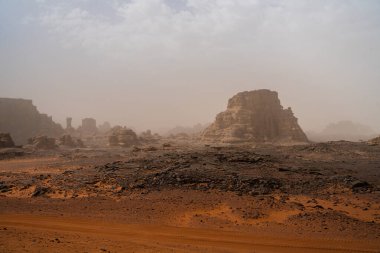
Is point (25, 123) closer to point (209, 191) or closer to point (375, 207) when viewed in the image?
point (209, 191)

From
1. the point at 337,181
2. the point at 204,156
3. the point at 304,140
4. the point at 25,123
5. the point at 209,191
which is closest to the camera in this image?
the point at 209,191

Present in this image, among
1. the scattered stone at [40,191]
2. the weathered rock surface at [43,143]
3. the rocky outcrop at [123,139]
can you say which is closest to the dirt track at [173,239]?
the scattered stone at [40,191]

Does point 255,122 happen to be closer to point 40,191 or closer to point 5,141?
point 5,141

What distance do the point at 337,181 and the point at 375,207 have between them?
145 inches

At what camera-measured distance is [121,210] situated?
11.4 metres

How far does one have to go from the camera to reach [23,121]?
72.7 metres

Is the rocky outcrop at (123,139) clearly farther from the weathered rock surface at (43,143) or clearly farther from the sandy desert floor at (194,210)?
the sandy desert floor at (194,210)

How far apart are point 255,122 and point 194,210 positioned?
50.4 meters

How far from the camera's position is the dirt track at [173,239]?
25.3ft

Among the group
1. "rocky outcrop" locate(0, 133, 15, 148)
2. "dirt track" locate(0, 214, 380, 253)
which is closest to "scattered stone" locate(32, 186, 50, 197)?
"dirt track" locate(0, 214, 380, 253)

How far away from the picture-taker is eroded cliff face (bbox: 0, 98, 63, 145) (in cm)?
6862

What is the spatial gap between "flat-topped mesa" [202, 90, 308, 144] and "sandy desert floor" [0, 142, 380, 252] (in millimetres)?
37720

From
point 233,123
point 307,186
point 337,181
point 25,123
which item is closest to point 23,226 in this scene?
point 307,186

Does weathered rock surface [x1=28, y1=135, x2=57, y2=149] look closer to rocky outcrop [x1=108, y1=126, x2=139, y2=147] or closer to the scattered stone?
rocky outcrop [x1=108, y1=126, x2=139, y2=147]
